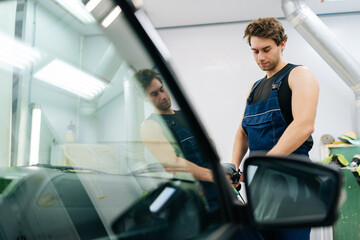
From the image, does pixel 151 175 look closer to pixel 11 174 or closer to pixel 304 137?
pixel 11 174

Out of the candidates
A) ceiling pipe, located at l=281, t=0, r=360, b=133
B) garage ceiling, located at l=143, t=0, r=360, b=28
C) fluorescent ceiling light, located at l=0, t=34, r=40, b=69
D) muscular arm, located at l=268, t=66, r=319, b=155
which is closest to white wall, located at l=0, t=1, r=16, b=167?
fluorescent ceiling light, located at l=0, t=34, r=40, b=69

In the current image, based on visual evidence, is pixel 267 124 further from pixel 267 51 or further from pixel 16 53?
pixel 16 53

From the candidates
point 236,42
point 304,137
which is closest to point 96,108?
point 304,137

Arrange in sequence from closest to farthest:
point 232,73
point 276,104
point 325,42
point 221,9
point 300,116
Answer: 1. point 300,116
2. point 276,104
3. point 325,42
4. point 221,9
5. point 232,73

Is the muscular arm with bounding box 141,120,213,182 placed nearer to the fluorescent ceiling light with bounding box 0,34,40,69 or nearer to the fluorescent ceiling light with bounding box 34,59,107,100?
the fluorescent ceiling light with bounding box 34,59,107,100

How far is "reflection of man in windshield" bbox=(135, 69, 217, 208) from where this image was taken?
1.57ft

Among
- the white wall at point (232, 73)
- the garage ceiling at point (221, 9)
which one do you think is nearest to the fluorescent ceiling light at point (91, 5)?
the white wall at point (232, 73)

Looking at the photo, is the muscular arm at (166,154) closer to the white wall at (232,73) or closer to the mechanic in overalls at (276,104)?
the mechanic in overalls at (276,104)

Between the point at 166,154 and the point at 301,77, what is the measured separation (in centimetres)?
96

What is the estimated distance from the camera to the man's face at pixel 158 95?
0.47 m

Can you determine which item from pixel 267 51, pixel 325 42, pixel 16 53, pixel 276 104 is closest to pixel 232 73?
pixel 325 42

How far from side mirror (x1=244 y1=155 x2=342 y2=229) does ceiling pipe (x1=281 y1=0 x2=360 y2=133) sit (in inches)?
118

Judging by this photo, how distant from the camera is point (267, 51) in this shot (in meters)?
Answer: 1.39

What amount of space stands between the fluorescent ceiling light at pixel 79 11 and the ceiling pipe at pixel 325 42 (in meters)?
3.12
